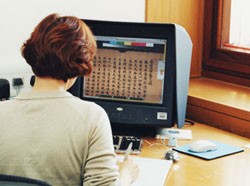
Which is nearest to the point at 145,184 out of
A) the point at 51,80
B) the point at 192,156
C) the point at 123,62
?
the point at 192,156

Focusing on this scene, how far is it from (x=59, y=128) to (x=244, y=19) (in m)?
1.67

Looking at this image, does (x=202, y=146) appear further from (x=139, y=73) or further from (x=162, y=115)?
(x=139, y=73)

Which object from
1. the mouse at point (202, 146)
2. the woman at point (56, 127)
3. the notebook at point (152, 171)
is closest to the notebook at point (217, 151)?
the mouse at point (202, 146)

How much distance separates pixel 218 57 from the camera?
276 cm

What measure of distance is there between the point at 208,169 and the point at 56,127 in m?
0.71

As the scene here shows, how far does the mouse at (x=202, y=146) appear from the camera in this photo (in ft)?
6.14

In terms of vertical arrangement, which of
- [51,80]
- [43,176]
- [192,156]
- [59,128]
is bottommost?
[192,156]

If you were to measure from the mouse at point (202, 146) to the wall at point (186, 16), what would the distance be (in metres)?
0.96

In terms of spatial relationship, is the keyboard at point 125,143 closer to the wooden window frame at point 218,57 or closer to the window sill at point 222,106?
the window sill at point 222,106

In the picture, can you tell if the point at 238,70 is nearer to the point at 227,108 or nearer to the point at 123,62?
the point at 227,108

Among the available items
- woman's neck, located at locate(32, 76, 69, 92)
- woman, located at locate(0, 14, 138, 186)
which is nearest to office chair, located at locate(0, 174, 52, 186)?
woman, located at locate(0, 14, 138, 186)

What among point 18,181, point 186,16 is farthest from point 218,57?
point 18,181

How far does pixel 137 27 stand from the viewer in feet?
6.61

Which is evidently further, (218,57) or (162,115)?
(218,57)
